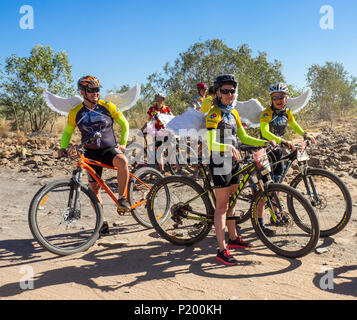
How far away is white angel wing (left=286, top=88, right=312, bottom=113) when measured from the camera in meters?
4.67

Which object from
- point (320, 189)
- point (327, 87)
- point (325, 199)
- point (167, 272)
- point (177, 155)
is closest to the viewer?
point (167, 272)

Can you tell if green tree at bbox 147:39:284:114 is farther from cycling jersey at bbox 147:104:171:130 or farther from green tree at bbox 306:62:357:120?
green tree at bbox 306:62:357:120

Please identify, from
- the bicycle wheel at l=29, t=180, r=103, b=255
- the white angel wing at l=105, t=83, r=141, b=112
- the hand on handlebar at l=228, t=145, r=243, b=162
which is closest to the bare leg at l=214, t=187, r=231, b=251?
the hand on handlebar at l=228, t=145, r=243, b=162

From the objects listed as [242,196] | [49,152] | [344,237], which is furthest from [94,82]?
[49,152]

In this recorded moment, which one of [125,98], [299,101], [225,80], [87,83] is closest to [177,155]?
[125,98]

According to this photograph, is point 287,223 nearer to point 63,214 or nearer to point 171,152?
point 63,214

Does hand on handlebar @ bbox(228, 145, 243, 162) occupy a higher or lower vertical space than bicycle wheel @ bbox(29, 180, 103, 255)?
higher

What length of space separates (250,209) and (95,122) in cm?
232

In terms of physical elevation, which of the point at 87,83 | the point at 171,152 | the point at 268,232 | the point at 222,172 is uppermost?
the point at 87,83

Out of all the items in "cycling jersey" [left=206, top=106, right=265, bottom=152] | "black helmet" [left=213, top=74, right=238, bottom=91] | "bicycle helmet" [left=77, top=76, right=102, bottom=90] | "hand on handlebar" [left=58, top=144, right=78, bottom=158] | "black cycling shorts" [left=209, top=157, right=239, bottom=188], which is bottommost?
"black cycling shorts" [left=209, top=157, right=239, bottom=188]

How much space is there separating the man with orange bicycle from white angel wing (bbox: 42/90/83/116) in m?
0.37

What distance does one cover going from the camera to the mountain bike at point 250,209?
356 cm

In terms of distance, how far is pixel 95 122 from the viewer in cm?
424
